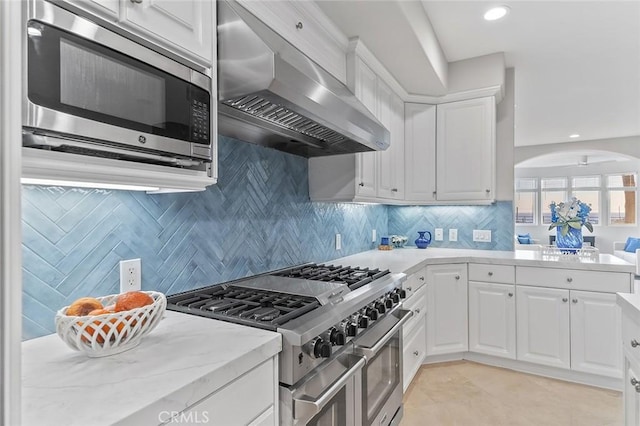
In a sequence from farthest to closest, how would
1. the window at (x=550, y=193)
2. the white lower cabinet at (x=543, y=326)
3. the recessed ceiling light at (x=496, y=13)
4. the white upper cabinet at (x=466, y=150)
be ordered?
the window at (x=550, y=193) → the white upper cabinet at (x=466, y=150) → the white lower cabinet at (x=543, y=326) → the recessed ceiling light at (x=496, y=13)

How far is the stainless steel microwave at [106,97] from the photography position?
737 mm

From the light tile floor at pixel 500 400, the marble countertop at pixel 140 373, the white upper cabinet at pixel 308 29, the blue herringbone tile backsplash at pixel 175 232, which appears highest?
the white upper cabinet at pixel 308 29

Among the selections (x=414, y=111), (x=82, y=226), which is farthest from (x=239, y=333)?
(x=414, y=111)

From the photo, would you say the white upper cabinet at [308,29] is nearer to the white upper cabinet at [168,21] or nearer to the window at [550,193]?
the white upper cabinet at [168,21]

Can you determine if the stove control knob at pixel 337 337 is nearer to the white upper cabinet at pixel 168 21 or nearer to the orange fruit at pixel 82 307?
the orange fruit at pixel 82 307

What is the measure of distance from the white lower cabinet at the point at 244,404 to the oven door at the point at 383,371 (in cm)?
53

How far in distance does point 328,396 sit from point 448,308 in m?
2.05

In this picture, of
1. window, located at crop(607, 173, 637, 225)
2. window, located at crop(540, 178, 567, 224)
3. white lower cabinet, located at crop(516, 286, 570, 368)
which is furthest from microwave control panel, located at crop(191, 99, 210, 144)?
window, located at crop(607, 173, 637, 225)

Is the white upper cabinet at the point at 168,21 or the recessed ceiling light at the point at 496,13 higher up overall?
the recessed ceiling light at the point at 496,13

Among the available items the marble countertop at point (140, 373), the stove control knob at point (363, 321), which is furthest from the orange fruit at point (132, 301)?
the stove control knob at point (363, 321)

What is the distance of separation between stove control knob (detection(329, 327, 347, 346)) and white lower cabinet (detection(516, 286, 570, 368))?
2137mm

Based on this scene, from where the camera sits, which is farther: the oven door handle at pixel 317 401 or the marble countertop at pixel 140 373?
the oven door handle at pixel 317 401

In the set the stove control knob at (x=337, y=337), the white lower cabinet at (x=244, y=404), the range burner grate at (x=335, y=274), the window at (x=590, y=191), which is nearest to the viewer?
the white lower cabinet at (x=244, y=404)

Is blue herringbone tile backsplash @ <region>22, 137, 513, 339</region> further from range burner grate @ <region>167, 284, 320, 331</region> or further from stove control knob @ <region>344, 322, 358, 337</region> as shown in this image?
stove control knob @ <region>344, 322, 358, 337</region>
